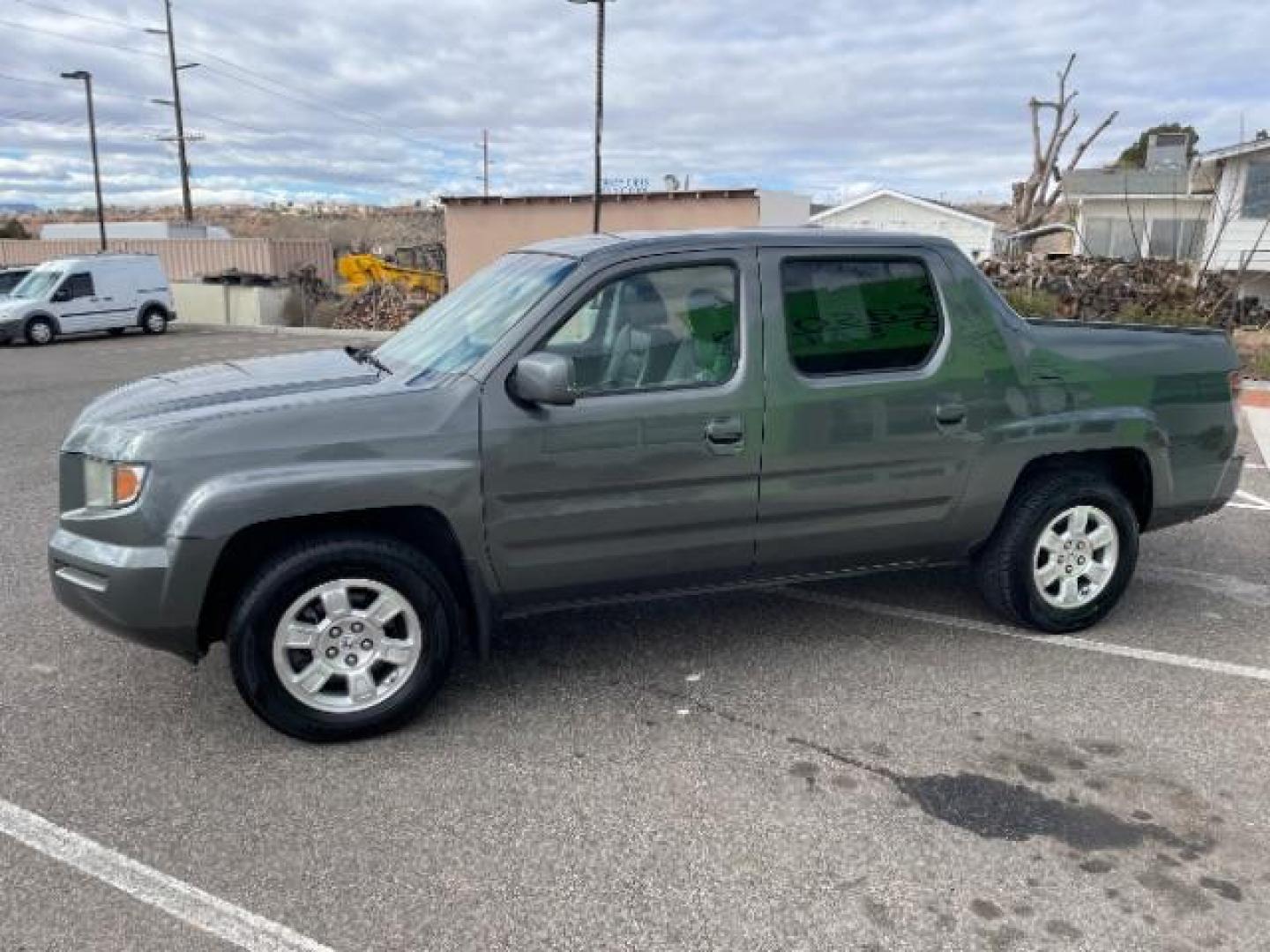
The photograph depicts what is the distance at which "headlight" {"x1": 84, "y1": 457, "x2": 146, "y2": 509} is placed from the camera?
11.0 feet

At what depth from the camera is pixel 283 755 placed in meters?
3.53

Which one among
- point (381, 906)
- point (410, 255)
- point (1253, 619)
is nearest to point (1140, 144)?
point (410, 255)

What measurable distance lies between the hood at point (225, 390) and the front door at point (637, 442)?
689 millimetres

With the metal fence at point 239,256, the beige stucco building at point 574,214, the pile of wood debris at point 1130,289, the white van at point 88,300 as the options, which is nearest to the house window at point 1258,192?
the pile of wood debris at point 1130,289

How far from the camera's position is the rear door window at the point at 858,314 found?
4008 millimetres

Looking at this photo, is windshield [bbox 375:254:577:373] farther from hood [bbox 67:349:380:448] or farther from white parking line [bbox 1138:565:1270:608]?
white parking line [bbox 1138:565:1270:608]

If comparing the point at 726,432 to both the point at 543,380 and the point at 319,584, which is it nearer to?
the point at 543,380

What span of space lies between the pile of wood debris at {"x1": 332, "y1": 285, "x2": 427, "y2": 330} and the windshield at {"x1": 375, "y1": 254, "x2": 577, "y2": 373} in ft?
77.6

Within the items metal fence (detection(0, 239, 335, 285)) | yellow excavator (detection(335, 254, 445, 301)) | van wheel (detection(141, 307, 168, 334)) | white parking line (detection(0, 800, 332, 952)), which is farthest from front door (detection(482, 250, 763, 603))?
metal fence (detection(0, 239, 335, 285))

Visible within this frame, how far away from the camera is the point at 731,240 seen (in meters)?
4.00

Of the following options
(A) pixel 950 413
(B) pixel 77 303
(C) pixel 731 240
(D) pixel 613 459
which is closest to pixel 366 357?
(D) pixel 613 459

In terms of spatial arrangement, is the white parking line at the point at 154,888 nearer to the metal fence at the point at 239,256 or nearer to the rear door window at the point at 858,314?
the rear door window at the point at 858,314

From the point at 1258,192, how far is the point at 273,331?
26.4m

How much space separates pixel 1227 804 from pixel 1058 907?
91 centimetres
